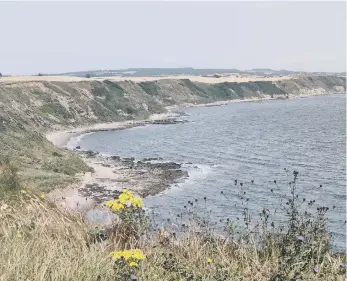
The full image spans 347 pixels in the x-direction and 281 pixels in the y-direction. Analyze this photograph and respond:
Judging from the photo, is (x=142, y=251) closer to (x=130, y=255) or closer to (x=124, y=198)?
(x=124, y=198)

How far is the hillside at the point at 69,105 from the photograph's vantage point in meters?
37.5

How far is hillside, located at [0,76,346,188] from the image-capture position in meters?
37.5

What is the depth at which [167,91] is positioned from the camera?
13438 centimetres

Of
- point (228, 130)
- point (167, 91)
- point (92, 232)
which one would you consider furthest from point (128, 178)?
point (167, 91)

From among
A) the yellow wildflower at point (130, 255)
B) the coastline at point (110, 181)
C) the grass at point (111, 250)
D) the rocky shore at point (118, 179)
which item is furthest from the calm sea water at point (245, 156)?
the yellow wildflower at point (130, 255)

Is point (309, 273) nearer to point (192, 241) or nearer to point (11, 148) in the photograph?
point (192, 241)

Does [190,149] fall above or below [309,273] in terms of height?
below

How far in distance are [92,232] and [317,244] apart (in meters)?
3.36

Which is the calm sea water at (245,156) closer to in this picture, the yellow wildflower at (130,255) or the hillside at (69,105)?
the hillside at (69,105)

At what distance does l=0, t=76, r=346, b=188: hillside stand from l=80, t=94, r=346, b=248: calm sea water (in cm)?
780

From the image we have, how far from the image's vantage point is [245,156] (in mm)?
49156

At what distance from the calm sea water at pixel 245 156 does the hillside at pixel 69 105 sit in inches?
307

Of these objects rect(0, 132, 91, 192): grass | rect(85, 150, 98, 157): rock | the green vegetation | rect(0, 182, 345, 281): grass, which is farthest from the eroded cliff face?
the green vegetation

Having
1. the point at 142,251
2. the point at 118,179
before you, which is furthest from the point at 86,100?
the point at 142,251
